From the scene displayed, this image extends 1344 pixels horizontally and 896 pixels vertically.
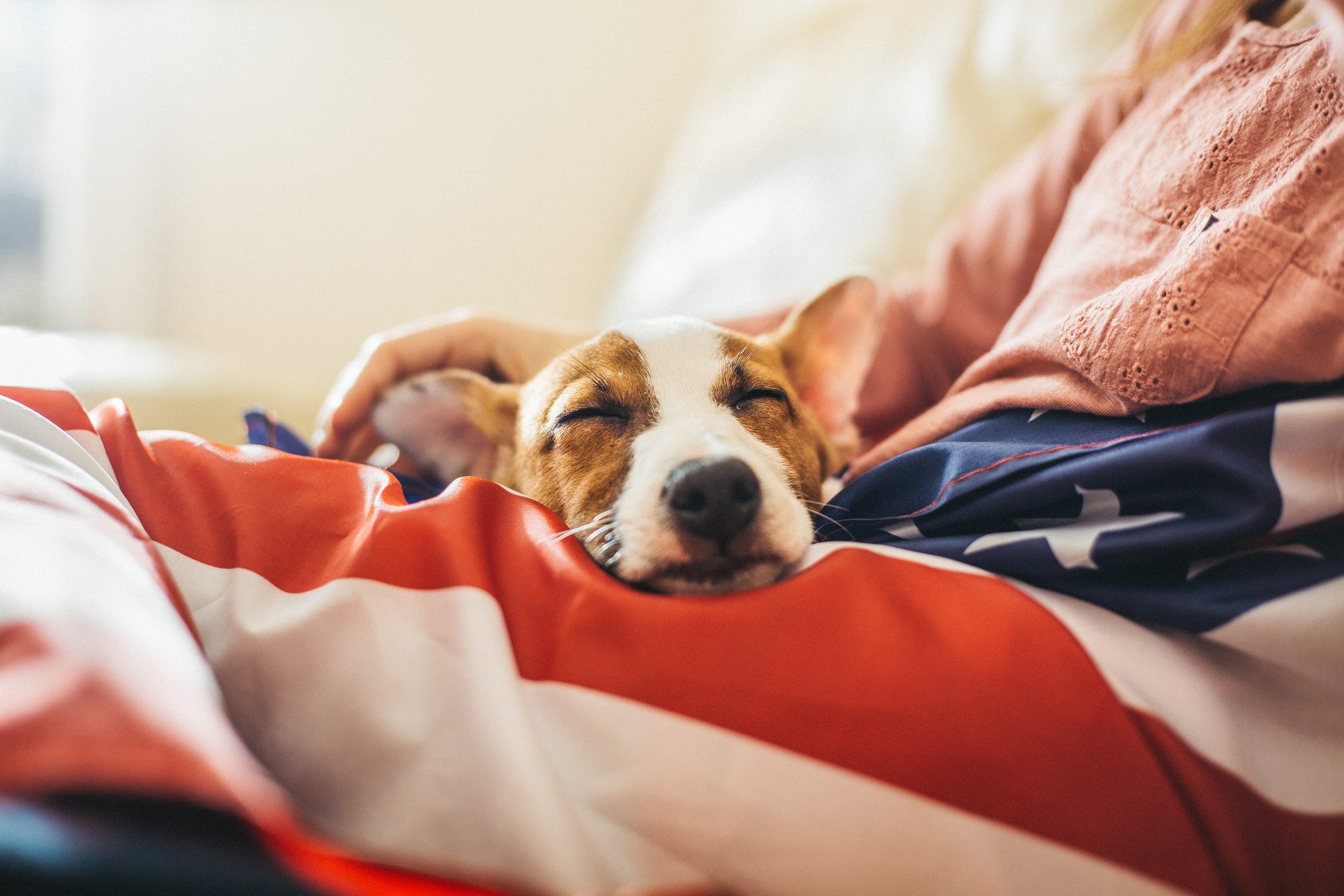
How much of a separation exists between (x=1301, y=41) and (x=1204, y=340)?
313 millimetres

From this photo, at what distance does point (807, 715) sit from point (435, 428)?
709 millimetres

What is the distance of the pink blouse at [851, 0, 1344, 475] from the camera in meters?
0.55

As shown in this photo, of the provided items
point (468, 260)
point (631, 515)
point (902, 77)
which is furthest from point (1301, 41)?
point (468, 260)

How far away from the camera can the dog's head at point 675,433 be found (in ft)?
2.24

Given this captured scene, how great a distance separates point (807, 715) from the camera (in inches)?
19.4

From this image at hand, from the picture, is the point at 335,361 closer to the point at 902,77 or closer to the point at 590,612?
the point at 902,77

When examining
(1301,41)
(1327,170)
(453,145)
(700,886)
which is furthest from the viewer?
(453,145)

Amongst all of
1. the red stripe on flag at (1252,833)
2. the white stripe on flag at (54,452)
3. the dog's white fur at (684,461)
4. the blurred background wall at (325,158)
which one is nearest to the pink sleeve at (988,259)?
the dog's white fur at (684,461)

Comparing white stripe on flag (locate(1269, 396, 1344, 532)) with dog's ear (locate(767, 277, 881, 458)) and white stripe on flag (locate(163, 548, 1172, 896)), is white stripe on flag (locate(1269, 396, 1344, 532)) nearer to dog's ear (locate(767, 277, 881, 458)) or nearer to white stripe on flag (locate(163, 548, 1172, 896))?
white stripe on flag (locate(163, 548, 1172, 896))

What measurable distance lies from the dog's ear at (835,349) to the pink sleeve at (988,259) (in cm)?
10

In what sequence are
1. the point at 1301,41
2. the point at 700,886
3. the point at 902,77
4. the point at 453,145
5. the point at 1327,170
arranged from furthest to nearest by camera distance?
the point at 453,145 → the point at 902,77 → the point at 1301,41 → the point at 1327,170 → the point at 700,886

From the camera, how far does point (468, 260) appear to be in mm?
2615

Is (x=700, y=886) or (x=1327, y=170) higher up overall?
(x=1327, y=170)

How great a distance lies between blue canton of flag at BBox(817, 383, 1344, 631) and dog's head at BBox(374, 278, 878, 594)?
159 mm
